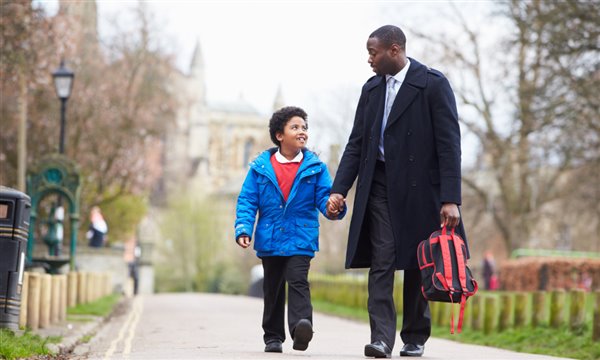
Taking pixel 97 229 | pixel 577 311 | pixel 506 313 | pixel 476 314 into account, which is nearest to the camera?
pixel 577 311

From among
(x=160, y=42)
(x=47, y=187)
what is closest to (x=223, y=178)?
(x=160, y=42)

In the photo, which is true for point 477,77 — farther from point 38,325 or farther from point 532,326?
point 38,325

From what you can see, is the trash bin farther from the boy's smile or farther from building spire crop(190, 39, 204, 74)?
building spire crop(190, 39, 204, 74)

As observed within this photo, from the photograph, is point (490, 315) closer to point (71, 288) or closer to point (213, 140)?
point (71, 288)

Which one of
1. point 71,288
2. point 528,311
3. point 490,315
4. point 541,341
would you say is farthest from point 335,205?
point 71,288

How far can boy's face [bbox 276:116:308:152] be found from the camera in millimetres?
9273

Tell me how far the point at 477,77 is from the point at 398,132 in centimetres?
3464

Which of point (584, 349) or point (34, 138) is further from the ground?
point (34, 138)

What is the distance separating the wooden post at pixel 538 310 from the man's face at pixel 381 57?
8025 mm

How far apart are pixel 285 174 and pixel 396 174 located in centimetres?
121

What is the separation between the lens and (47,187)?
24.4 m

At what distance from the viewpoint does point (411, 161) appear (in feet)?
27.6

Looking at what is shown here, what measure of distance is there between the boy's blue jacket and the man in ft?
2.03

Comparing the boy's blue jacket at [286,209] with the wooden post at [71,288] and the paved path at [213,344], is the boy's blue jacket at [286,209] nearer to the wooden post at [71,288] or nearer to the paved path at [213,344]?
the paved path at [213,344]
